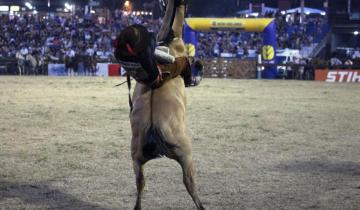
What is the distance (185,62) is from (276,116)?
914 centimetres

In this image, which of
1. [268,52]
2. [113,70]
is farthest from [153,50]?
[113,70]

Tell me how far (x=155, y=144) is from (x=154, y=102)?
0.41 m

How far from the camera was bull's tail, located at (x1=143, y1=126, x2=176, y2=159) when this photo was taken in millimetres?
5629

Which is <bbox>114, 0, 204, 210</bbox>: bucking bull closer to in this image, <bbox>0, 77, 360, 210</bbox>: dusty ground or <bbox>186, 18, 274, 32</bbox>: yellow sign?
<bbox>0, 77, 360, 210</bbox>: dusty ground

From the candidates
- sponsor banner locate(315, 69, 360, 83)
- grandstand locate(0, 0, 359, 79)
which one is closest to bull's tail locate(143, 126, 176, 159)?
sponsor banner locate(315, 69, 360, 83)

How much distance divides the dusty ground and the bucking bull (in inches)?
35.8

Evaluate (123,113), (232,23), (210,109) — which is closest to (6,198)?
(123,113)

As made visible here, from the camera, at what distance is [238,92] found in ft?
73.3

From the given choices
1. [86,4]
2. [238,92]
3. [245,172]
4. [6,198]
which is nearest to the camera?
[6,198]

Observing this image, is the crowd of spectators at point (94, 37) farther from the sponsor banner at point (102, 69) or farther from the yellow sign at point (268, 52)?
the yellow sign at point (268, 52)

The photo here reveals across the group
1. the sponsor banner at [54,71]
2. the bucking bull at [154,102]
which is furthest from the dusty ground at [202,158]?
the sponsor banner at [54,71]

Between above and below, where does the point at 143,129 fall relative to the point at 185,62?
below

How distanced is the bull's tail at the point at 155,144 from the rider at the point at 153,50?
48 centimetres

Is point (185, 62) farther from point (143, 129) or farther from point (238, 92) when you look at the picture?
point (238, 92)
